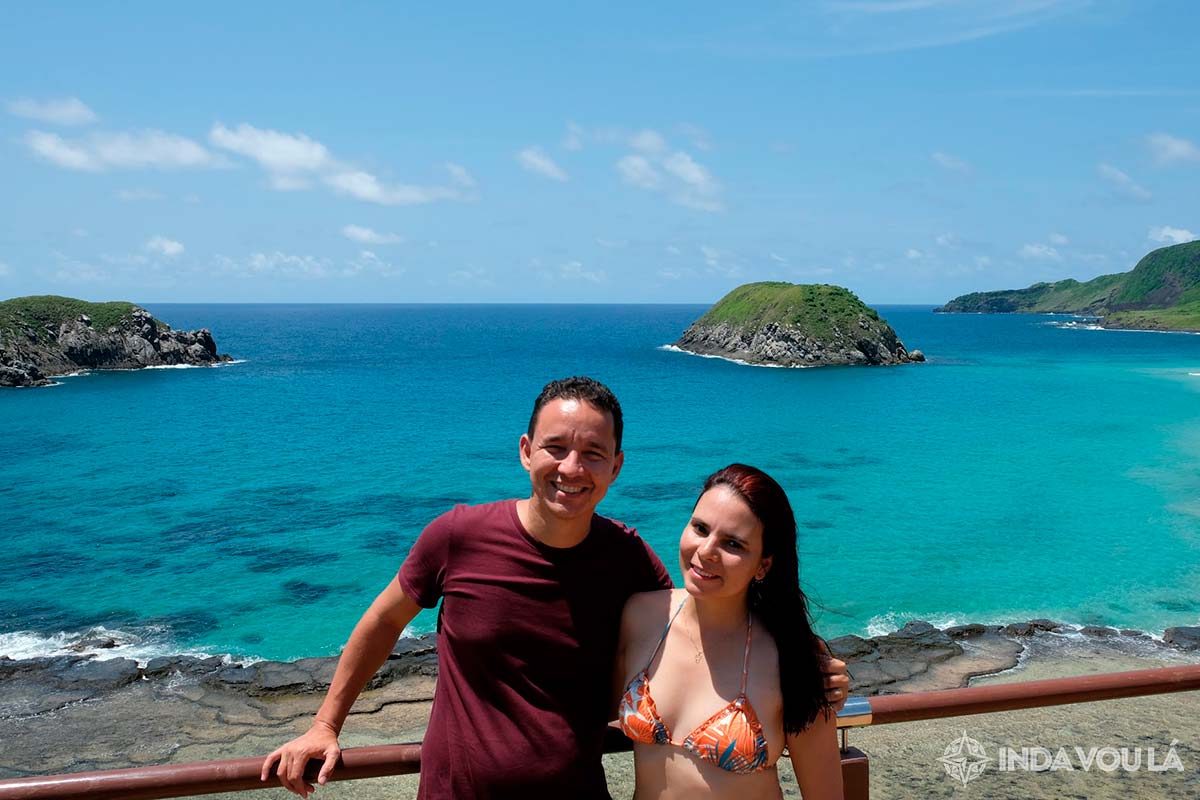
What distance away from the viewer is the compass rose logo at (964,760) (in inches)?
313

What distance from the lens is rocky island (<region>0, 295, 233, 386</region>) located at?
81.1 metres

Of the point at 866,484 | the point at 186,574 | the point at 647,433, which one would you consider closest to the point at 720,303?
the point at 647,433

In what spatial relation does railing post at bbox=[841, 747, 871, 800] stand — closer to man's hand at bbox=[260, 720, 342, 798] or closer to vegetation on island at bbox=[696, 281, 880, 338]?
man's hand at bbox=[260, 720, 342, 798]

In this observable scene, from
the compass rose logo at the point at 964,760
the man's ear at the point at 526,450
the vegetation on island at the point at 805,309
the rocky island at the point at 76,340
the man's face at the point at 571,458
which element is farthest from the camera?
the vegetation on island at the point at 805,309

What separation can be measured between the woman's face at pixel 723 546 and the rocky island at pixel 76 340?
8720 centimetres

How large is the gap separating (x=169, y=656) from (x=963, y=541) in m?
24.8

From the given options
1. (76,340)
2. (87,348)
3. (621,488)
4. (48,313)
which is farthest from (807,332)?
(48,313)

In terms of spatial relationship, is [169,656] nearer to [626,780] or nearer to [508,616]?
[626,780]

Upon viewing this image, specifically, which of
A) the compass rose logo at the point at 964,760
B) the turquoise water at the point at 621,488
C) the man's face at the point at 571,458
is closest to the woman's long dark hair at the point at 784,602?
the man's face at the point at 571,458

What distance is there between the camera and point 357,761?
3475 millimetres

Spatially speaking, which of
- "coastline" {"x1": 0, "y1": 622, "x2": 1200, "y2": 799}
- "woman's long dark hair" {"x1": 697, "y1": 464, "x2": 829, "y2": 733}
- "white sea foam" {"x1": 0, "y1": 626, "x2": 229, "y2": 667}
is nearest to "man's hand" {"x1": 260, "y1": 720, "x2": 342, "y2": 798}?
"woman's long dark hair" {"x1": 697, "y1": 464, "x2": 829, "y2": 733}

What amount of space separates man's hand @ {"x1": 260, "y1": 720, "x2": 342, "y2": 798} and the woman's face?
1.52 meters

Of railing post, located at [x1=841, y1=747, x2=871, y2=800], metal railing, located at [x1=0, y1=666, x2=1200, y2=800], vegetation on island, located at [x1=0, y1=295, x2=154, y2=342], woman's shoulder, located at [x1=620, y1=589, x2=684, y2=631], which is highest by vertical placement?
vegetation on island, located at [x1=0, y1=295, x2=154, y2=342]

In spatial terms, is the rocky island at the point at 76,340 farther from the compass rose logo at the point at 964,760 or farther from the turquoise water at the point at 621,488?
the compass rose logo at the point at 964,760
